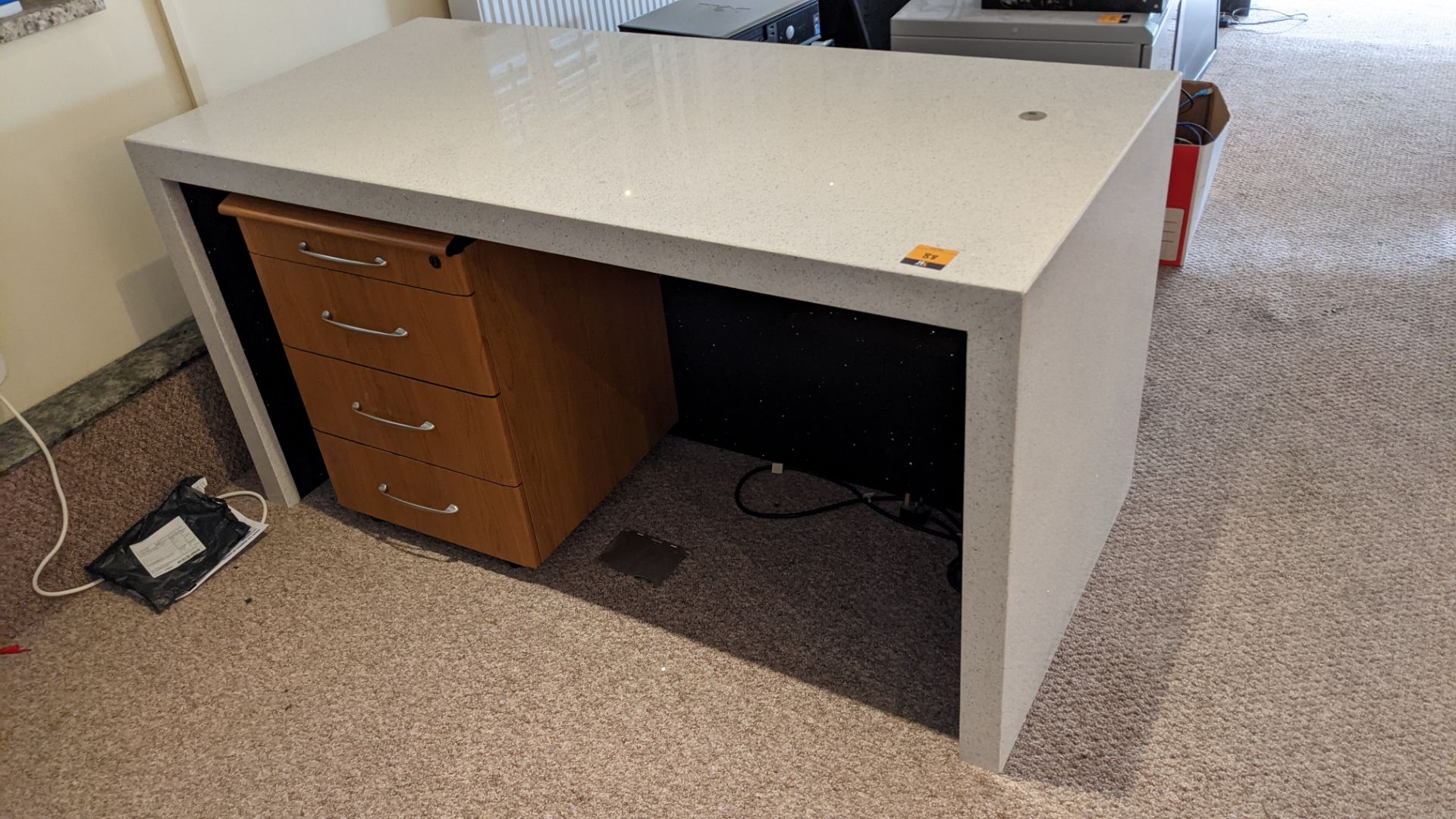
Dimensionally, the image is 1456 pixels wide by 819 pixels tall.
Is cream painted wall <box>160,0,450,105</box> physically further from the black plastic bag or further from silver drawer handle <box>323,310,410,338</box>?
the black plastic bag

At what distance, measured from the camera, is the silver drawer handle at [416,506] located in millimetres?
1812

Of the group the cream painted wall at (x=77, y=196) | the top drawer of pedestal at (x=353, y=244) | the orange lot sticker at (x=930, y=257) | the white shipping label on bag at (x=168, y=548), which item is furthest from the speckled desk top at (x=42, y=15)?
the orange lot sticker at (x=930, y=257)

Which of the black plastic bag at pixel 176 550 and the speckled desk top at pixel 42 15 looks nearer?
the speckled desk top at pixel 42 15

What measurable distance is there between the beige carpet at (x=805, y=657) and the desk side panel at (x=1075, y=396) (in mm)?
108

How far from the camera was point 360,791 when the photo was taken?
59.3 inches

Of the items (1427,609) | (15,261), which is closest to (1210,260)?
(1427,609)

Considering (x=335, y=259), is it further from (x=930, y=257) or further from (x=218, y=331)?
(x=930, y=257)

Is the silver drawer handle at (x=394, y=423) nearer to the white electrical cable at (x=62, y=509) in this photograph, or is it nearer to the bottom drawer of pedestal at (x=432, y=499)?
the bottom drawer of pedestal at (x=432, y=499)

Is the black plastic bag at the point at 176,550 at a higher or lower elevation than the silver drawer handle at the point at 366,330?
lower

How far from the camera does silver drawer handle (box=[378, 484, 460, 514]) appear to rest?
181 centimetres

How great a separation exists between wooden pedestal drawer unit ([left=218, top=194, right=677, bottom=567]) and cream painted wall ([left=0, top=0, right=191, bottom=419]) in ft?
1.28

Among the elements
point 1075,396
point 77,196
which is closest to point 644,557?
point 1075,396

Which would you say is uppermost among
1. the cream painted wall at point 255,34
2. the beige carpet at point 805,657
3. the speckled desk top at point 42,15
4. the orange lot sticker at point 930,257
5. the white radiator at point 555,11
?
the speckled desk top at point 42,15

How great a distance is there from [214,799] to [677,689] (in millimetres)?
629
